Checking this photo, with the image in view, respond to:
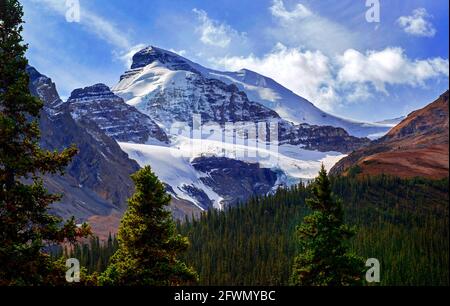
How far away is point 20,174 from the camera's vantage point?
24.4 metres

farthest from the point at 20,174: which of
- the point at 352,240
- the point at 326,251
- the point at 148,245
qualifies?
the point at 352,240

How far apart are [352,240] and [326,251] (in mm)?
98626

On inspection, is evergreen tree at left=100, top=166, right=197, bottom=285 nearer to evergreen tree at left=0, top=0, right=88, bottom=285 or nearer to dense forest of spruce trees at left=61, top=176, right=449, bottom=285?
evergreen tree at left=0, top=0, right=88, bottom=285

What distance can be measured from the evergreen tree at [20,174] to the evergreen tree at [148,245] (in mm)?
4531

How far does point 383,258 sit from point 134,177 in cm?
8644

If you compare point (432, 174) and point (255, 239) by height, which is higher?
point (432, 174)

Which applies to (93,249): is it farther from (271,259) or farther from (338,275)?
(338,275)

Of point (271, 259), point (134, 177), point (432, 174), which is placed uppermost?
point (432, 174)

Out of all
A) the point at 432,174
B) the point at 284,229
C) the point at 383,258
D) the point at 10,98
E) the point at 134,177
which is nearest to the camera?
the point at 10,98

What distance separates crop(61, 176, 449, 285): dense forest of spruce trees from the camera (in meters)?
104

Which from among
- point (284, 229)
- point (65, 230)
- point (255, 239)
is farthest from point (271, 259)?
point (65, 230)

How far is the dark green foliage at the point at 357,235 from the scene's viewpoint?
4075 inches

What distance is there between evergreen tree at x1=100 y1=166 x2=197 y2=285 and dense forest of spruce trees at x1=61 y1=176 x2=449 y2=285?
44.8m

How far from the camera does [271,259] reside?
123 metres
